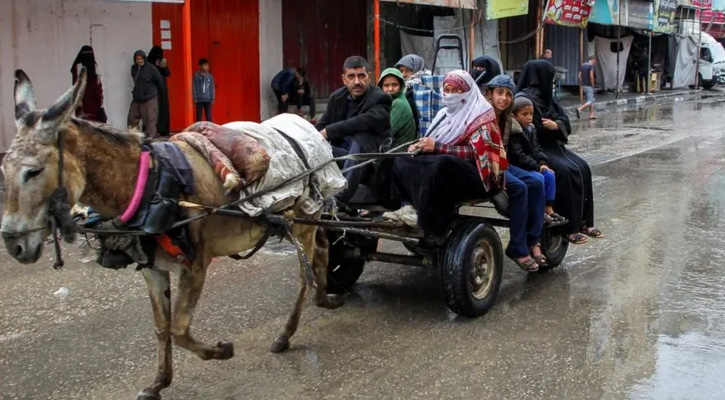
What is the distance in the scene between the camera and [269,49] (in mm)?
17422

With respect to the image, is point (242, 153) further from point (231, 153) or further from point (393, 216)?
point (393, 216)

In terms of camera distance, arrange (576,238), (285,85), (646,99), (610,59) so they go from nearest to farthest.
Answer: (576,238) → (285,85) → (646,99) → (610,59)

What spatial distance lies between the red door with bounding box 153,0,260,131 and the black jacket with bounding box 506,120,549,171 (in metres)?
10.7

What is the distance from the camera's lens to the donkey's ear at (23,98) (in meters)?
3.32

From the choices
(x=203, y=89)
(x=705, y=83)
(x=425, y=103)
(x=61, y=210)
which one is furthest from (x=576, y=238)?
(x=705, y=83)

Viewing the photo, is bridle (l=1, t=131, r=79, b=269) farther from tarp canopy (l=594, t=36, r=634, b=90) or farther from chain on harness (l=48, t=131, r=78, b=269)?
tarp canopy (l=594, t=36, r=634, b=90)

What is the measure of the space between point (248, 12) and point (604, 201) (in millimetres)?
10058

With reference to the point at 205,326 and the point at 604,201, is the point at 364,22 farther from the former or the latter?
the point at 205,326

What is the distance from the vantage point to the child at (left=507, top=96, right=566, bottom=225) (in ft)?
19.8

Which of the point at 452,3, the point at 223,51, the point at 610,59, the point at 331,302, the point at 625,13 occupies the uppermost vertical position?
the point at 625,13

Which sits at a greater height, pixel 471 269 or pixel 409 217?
pixel 409 217

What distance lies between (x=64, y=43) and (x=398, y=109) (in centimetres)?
944

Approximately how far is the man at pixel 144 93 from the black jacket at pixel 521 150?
9259mm

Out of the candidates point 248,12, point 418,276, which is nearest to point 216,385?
point 418,276
